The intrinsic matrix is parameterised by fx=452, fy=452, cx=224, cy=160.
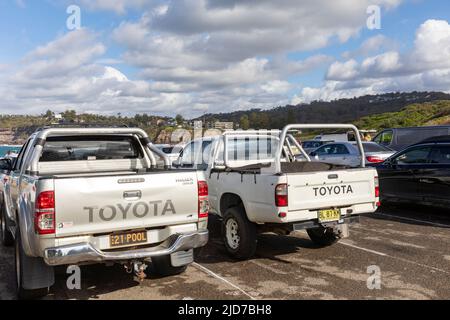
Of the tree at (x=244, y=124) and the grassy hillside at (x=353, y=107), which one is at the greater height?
the grassy hillside at (x=353, y=107)

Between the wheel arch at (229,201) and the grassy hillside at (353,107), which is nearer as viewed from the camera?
the wheel arch at (229,201)

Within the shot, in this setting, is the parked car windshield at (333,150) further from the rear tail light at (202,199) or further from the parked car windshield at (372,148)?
the rear tail light at (202,199)

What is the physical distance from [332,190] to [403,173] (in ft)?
14.2

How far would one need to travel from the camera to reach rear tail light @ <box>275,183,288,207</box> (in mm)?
5719

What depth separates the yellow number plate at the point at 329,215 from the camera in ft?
19.8

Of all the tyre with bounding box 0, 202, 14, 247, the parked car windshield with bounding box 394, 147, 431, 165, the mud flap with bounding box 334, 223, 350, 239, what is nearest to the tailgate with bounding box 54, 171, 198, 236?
the mud flap with bounding box 334, 223, 350, 239

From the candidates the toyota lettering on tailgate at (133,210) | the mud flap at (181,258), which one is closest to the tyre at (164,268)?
the mud flap at (181,258)

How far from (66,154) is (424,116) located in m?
57.9

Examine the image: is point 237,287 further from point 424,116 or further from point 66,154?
point 424,116

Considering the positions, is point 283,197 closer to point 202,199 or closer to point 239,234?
point 239,234

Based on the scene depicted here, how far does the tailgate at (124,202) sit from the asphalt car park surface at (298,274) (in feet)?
3.07

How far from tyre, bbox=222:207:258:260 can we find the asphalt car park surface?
0.15 m
